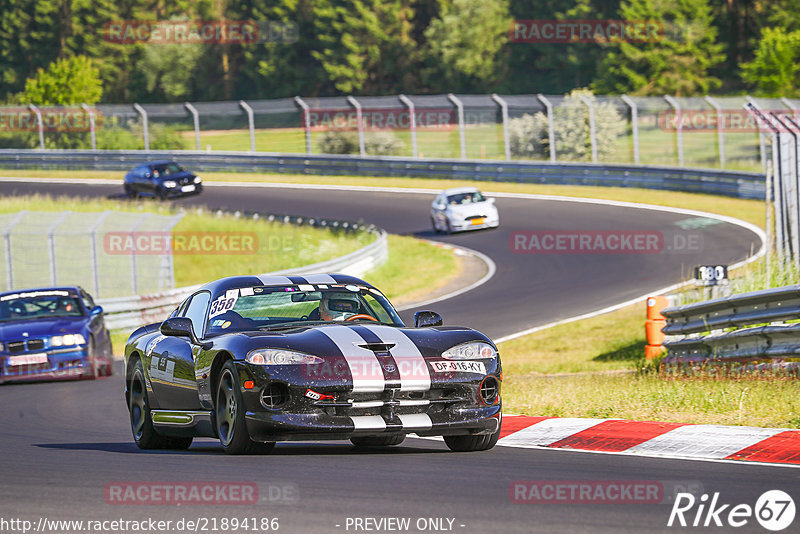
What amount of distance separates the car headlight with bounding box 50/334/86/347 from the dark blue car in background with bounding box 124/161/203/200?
26404mm

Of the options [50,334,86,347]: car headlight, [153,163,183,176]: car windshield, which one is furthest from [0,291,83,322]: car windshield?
[153,163,183,176]: car windshield

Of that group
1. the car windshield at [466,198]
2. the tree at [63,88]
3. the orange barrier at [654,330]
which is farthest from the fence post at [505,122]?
the tree at [63,88]

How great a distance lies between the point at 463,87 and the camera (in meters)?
89.6

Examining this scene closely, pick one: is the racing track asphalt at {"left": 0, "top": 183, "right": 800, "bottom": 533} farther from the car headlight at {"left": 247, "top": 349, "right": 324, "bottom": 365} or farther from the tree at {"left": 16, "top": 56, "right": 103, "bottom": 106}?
the tree at {"left": 16, "top": 56, "right": 103, "bottom": 106}

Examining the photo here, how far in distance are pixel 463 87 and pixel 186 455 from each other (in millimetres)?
82251

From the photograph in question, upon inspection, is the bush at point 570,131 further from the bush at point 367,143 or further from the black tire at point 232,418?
the black tire at point 232,418

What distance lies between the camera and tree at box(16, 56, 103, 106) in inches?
2643

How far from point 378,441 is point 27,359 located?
383 inches

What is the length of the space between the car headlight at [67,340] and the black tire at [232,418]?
31.5ft

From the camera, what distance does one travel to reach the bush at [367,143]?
52594mm

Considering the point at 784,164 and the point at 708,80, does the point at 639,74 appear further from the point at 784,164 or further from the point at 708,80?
the point at 784,164

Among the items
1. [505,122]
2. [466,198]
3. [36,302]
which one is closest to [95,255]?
[36,302]

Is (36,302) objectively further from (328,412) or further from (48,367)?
(328,412)

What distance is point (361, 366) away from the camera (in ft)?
26.5
